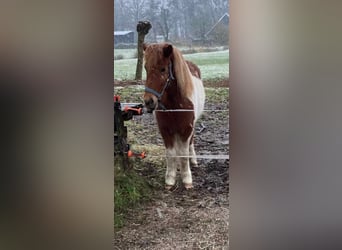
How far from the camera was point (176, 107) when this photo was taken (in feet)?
6.46

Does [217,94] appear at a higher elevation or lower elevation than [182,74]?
lower

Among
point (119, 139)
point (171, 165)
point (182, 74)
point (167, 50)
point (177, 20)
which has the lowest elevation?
point (171, 165)

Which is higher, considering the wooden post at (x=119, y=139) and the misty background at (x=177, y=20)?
the misty background at (x=177, y=20)

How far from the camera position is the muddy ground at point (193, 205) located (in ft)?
6.40

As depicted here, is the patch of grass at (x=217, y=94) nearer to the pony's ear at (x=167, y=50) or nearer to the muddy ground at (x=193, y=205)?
the muddy ground at (x=193, y=205)

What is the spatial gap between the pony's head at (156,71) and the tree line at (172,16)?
6 centimetres

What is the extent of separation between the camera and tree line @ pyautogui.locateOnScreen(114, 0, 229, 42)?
6.24 feet

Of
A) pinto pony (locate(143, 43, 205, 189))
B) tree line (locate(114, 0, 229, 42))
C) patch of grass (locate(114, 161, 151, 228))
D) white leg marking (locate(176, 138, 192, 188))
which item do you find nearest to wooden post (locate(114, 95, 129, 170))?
patch of grass (locate(114, 161, 151, 228))

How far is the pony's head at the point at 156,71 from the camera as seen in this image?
6.33 feet

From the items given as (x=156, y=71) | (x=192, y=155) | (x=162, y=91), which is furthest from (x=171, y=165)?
(x=156, y=71)

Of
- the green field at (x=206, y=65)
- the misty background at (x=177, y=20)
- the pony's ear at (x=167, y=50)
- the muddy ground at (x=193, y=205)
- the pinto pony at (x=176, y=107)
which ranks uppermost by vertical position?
the misty background at (x=177, y=20)

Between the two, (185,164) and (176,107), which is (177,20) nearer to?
(176,107)

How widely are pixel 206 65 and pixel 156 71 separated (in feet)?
0.86

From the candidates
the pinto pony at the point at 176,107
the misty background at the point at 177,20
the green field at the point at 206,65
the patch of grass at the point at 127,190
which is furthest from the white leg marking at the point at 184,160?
the misty background at the point at 177,20
